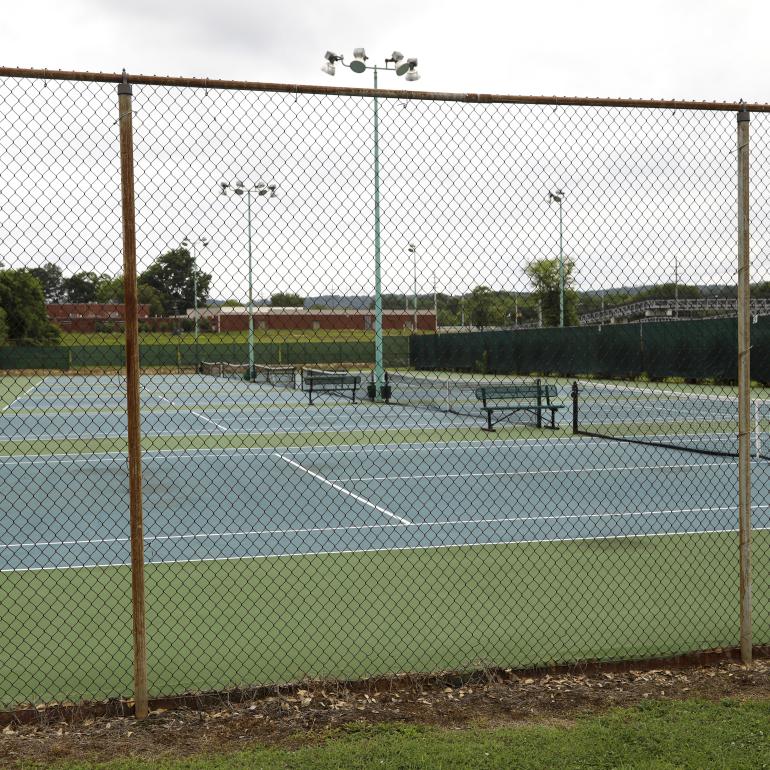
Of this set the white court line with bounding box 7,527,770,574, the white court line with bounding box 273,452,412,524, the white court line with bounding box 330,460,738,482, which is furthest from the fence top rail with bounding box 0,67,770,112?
the white court line with bounding box 330,460,738,482

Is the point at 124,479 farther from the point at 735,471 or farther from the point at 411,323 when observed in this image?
the point at 735,471

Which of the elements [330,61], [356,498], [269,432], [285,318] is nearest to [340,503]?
[356,498]

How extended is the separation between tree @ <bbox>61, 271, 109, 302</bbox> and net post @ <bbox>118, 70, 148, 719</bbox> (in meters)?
0.36

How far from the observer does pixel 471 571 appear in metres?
7.39

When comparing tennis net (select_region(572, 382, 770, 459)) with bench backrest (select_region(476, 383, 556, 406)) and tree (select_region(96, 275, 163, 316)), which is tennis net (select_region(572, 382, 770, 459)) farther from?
tree (select_region(96, 275, 163, 316))

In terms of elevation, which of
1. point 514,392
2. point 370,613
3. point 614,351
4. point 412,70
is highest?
point 412,70

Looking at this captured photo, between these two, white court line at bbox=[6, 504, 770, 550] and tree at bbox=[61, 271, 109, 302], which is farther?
white court line at bbox=[6, 504, 770, 550]

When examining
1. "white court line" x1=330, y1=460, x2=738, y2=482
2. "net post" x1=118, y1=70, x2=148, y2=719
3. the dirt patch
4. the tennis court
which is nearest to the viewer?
the dirt patch

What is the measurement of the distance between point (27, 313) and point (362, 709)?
398cm

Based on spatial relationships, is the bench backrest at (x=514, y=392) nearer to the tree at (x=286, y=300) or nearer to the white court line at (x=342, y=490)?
the white court line at (x=342, y=490)

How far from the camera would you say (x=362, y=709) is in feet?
14.8

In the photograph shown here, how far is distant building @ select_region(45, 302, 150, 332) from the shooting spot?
5010 millimetres

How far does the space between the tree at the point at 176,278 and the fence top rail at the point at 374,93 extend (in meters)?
0.79

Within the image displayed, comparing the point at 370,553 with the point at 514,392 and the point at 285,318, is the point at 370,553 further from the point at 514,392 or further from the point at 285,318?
the point at 514,392
